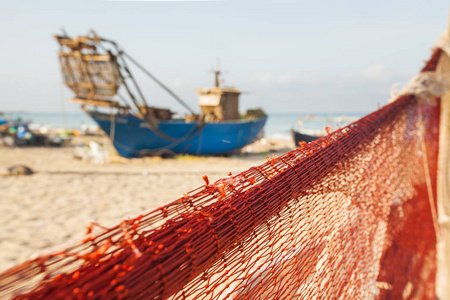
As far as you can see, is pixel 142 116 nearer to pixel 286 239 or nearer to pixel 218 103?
pixel 218 103

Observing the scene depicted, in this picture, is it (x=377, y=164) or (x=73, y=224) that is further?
(x=73, y=224)

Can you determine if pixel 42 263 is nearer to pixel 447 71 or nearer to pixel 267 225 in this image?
pixel 267 225

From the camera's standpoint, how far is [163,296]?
0.70 meters

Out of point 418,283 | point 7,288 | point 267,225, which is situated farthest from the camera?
point 418,283

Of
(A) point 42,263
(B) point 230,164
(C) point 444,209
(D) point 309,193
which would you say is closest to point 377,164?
(D) point 309,193

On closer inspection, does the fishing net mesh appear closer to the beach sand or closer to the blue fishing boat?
the beach sand

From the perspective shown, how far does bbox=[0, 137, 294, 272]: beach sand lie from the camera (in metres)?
4.88

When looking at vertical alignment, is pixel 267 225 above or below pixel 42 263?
below

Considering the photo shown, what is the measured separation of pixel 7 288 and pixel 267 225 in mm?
854

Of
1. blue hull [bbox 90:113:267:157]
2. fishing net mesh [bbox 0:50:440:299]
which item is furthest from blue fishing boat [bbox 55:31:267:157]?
fishing net mesh [bbox 0:50:440:299]

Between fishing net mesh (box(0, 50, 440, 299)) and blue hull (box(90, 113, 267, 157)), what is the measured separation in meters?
11.4

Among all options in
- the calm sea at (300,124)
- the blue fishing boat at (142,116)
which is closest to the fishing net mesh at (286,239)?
the calm sea at (300,124)

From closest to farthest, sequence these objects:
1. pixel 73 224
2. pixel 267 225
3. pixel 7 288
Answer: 1. pixel 7 288
2. pixel 267 225
3. pixel 73 224

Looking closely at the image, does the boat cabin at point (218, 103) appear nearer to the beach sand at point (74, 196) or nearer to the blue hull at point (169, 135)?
the blue hull at point (169, 135)
